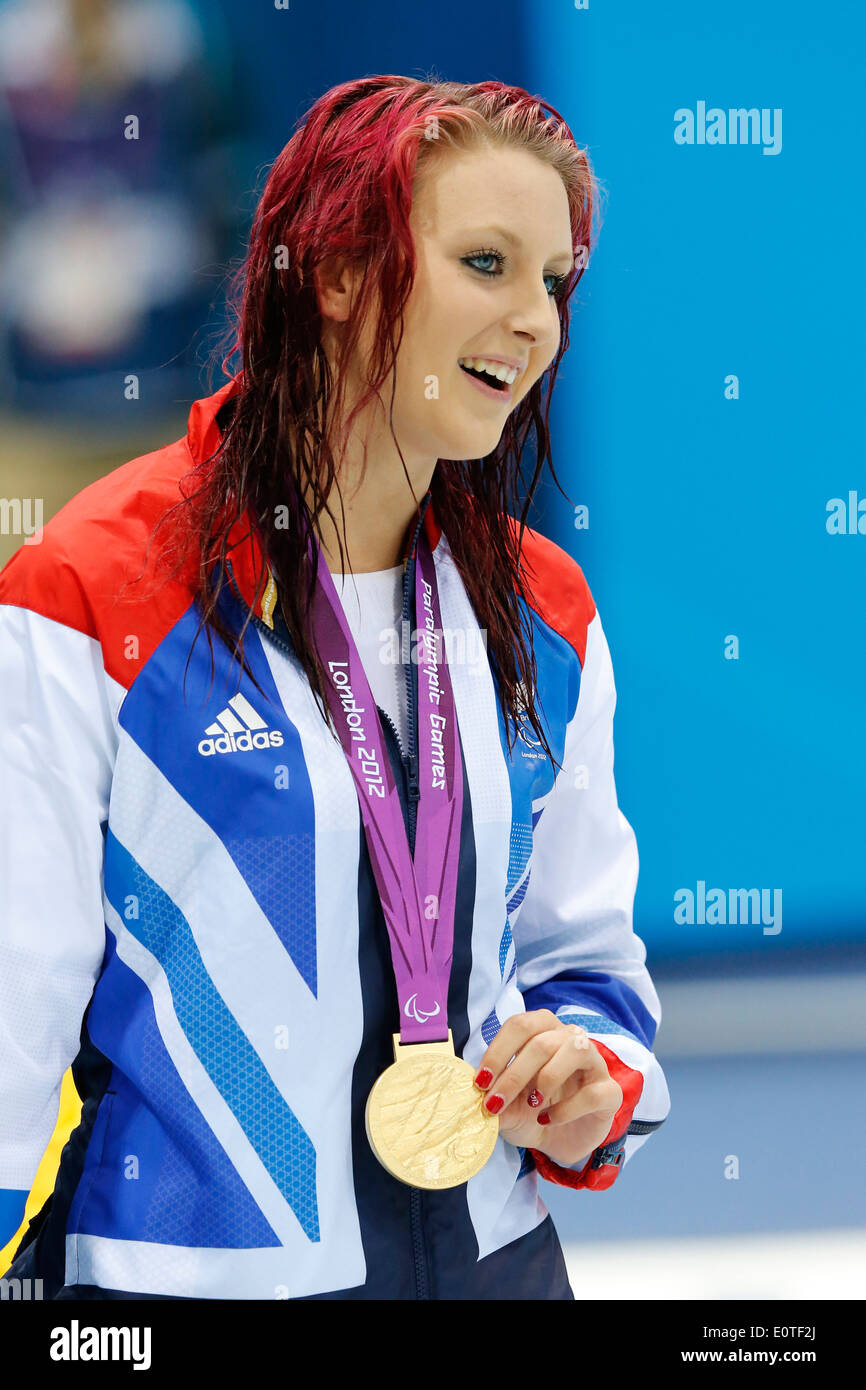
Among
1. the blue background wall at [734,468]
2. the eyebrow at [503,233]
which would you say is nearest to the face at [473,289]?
the eyebrow at [503,233]

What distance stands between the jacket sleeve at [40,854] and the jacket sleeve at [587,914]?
46 centimetres

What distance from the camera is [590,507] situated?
3.85m

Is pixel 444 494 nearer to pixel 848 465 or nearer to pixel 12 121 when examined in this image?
pixel 12 121

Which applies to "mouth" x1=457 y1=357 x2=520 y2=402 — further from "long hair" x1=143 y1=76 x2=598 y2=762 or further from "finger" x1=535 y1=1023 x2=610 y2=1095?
"finger" x1=535 y1=1023 x2=610 y2=1095

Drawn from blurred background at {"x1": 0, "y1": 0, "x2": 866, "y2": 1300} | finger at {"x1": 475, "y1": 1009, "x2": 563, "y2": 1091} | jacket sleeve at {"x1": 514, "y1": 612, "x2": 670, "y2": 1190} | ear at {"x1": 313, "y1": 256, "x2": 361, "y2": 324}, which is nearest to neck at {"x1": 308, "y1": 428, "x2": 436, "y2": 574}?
ear at {"x1": 313, "y1": 256, "x2": 361, "y2": 324}

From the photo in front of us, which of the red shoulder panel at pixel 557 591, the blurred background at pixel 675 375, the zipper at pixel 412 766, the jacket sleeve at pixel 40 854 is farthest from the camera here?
the blurred background at pixel 675 375

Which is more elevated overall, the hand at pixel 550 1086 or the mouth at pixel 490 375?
the mouth at pixel 490 375

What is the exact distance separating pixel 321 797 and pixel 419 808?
0.37 feet

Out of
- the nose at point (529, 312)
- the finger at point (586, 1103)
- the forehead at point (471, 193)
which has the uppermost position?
the forehead at point (471, 193)

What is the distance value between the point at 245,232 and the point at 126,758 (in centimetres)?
245

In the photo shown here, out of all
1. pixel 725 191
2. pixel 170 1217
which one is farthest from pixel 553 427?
pixel 170 1217

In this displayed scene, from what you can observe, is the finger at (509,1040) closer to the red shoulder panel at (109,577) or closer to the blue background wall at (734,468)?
the red shoulder panel at (109,577)

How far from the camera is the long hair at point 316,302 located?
1226 millimetres

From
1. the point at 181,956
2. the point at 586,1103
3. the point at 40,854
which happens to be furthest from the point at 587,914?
the point at 40,854
